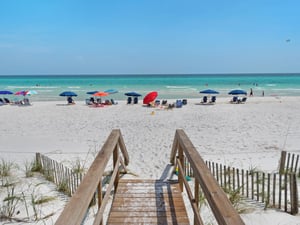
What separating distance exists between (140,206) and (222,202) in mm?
1951

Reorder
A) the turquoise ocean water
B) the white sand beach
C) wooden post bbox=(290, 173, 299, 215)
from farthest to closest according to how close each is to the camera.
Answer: the turquoise ocean water < the white sand beach < wooden post bbox=(290, 173, 299, 215)

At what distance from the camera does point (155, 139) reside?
31.1 feet

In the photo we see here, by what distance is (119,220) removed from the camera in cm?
298

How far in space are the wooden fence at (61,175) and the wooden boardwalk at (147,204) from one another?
84 centimetres

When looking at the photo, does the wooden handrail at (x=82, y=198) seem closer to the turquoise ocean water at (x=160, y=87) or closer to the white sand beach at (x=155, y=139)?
the white sand beach at (x=155, y=139)

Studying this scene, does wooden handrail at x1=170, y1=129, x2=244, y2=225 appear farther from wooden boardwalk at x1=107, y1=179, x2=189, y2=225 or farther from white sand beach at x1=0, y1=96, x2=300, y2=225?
white sand beach at x1=0, y1=96, x2=300, y2=225

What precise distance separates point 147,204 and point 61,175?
2152 millimetres

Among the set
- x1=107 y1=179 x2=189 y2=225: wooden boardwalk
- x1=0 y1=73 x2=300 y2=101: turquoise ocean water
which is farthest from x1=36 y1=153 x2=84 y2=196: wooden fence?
x1=0 y1=73 x2=300 y2=101: turquoise ocean water

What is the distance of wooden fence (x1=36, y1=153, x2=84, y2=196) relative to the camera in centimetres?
435

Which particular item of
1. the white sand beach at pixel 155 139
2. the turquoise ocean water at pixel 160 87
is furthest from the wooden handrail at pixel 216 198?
the turquoise ocean water at pixel 160 87

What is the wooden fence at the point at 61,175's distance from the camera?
14.3 feet

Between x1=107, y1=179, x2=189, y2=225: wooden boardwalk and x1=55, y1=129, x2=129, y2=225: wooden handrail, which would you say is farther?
x1=107, y1=179, x2=189, y2=225: wooden boardwalk

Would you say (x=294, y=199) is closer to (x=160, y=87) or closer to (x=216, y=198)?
(x=216, y=198)

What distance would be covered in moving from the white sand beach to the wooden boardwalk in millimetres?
926
